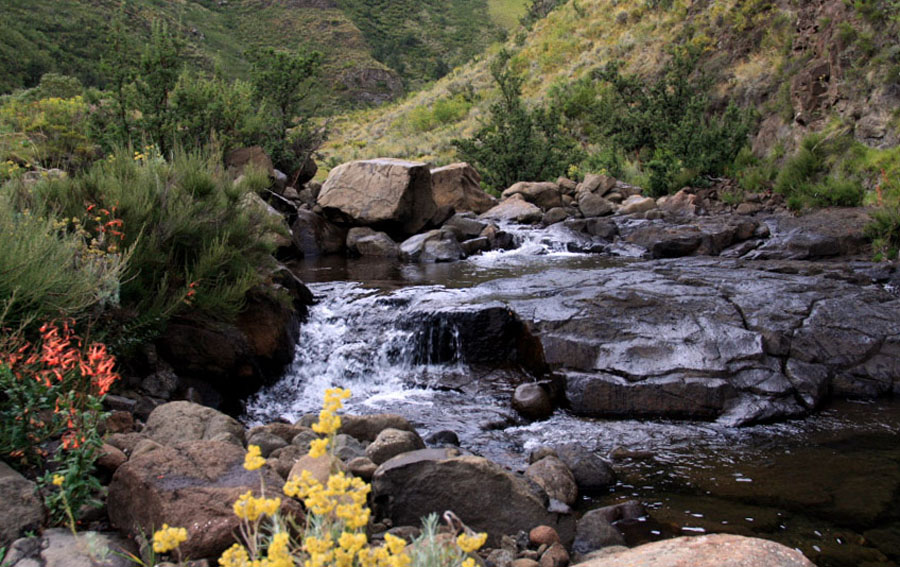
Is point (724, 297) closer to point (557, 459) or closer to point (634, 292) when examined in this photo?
point (634, 292)

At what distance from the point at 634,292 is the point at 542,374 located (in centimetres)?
158

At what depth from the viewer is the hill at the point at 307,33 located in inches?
1217

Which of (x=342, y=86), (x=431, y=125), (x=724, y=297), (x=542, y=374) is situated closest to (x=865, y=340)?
(x=724, y=297)

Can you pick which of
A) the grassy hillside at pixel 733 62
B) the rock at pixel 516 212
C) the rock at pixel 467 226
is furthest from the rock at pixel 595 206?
the grassy hillside at pixel 733 62

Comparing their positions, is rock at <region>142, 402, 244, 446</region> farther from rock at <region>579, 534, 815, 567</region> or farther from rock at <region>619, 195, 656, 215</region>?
rock at <region>619, 195, 656, 215</region>

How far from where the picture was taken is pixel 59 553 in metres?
2.21

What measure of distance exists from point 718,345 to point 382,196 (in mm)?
8179

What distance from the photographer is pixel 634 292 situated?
671 centimetres

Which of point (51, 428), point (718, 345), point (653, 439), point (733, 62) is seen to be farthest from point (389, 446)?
point (733, 62)

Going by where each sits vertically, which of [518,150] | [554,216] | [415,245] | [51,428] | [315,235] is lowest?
[51,428]

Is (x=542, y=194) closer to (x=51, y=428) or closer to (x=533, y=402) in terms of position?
(x=533, y=402)

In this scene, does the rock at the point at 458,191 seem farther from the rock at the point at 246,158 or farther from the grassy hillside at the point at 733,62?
the grassy hillside at the point at 733,62

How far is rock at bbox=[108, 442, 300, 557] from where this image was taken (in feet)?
7.99

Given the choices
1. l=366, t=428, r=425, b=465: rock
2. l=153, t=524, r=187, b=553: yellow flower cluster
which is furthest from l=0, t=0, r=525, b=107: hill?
l=153, t=524, r=187, b=553: yellow flower cluster
